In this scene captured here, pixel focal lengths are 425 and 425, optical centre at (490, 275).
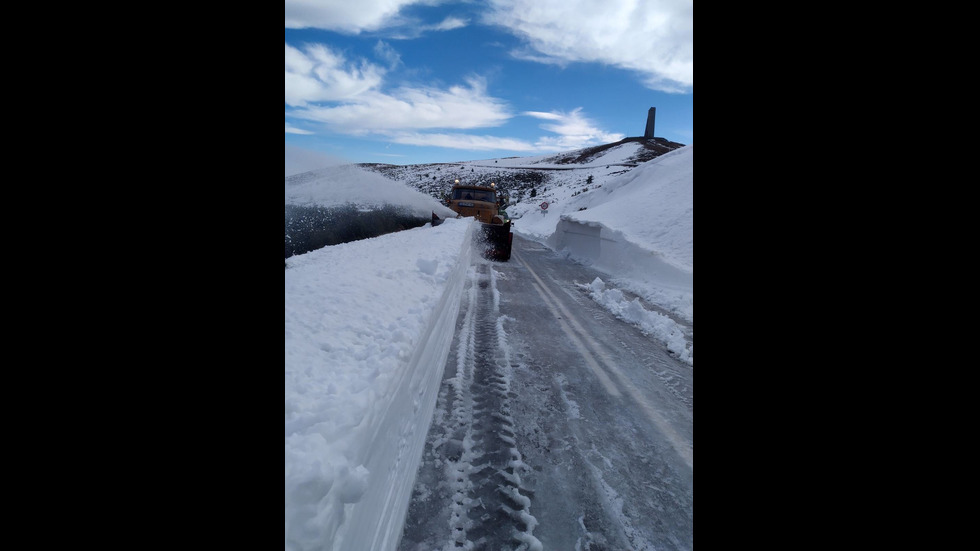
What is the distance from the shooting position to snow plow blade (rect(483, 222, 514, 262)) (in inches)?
522

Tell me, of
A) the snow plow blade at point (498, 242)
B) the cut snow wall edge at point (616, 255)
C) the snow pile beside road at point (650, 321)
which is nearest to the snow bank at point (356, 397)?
the snow pile beside road at point (650, 321)

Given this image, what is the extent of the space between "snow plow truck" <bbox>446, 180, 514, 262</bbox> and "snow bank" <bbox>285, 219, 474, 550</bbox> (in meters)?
8.10

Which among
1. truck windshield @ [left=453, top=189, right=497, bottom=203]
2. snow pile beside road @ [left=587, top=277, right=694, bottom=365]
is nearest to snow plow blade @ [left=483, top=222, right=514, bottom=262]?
truck windshield @ [left=453, top=189, right=497, bottom=203]

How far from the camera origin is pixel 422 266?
6.25 m

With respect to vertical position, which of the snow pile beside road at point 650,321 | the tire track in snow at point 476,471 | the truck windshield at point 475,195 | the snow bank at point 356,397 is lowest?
the tire track in snow at point 476,471

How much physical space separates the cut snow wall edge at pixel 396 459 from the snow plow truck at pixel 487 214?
9.32 m

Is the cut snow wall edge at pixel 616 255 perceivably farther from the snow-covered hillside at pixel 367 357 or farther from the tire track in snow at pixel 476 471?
the tire track in snow at pixel 476 471

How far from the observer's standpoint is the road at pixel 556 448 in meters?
2.36

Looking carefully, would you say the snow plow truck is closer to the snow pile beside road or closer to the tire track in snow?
the snow pile beside road

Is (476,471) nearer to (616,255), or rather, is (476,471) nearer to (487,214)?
(616,255)

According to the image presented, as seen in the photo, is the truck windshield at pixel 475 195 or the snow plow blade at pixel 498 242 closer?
the snow plow blade at pixel 498 242
